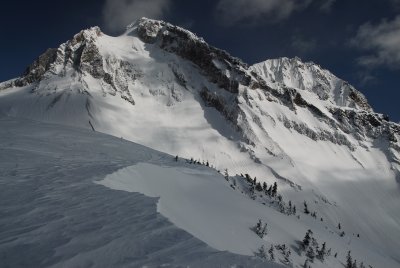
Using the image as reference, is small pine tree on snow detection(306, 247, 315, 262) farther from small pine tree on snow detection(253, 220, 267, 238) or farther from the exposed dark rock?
the exposed dark rock

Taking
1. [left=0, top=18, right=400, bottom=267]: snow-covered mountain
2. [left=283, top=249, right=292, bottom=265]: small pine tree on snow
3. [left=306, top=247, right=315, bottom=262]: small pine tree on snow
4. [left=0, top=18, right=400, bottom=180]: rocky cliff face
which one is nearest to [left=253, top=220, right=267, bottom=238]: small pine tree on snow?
[left=283, top=249, right=292, bottom=265]: small pine tree on snow

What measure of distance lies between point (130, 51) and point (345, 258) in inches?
4612

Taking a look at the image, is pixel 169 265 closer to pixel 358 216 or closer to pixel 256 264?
pixel 256 264

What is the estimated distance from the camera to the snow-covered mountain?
101m

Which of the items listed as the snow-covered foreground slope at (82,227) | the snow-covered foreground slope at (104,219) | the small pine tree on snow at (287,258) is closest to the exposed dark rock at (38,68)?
the snow-covered foreground slope at (104,219)

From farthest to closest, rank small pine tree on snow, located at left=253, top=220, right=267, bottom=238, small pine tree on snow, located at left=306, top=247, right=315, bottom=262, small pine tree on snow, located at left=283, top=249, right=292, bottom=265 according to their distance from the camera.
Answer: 1. small pine tree on snow, located at left=306, top=247, right=315, bottom=262
2. small pine tree on snow, located at left=253, top=220, right=267, bottom=238
3. small pine tree on snow, located at left=283, top=249, right=292, bottom=265

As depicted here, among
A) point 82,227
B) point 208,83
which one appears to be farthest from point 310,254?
point 208,83

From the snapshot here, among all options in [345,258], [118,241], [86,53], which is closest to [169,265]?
[118,241]

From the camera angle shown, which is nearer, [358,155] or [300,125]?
[300,125]

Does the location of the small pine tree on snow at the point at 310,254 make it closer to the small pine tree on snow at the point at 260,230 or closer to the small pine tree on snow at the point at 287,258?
the small pine tree on snow at the point at 287,258

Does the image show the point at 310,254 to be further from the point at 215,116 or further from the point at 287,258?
the point at 215,116

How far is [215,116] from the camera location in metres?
120

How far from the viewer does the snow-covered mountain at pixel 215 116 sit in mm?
100625

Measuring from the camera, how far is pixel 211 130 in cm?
11362
